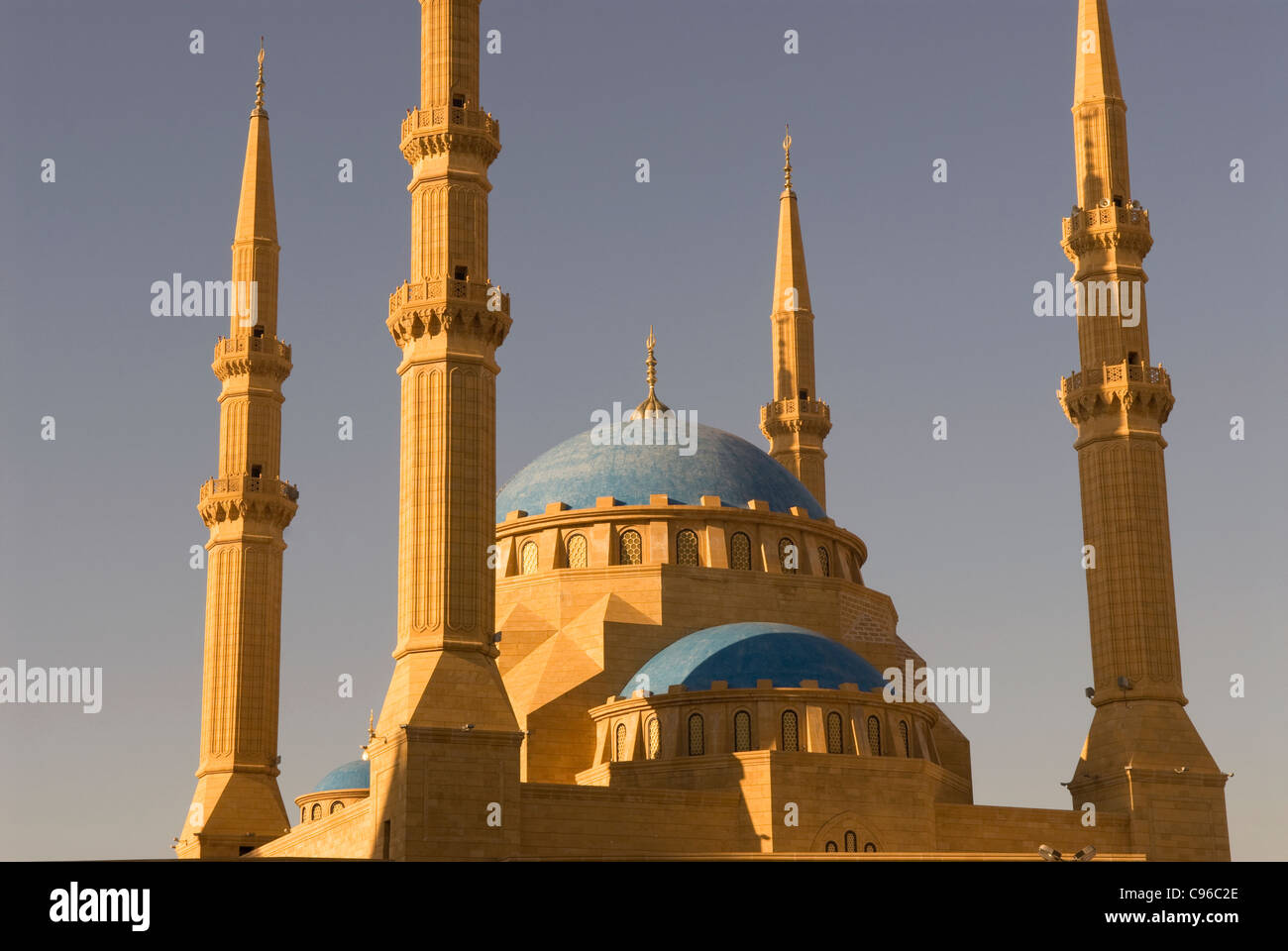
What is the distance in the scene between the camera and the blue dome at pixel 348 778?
46500 mm

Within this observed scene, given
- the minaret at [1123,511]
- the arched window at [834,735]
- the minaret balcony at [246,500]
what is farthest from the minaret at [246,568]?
the minaret at [1123,511]

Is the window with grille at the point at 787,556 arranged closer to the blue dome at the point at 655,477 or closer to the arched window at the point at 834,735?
the blue dome at the point at 655,477

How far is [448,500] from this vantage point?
36.3 meters

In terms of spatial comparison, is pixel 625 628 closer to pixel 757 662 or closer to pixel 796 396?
pixel 757 662

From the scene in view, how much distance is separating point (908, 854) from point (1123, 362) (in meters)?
13.0

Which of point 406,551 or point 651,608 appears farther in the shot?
point 651,608

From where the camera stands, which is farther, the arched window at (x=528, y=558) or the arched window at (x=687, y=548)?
the arched window at (x=528, y=558)

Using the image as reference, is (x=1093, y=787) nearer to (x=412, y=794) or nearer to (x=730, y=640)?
(x=730, y=640)

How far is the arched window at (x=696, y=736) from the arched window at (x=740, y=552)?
335 inches

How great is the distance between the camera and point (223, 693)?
4484 cm

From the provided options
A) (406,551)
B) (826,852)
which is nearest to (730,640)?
(826,852)

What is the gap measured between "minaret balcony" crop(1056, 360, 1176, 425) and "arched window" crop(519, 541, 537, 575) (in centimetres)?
1390
